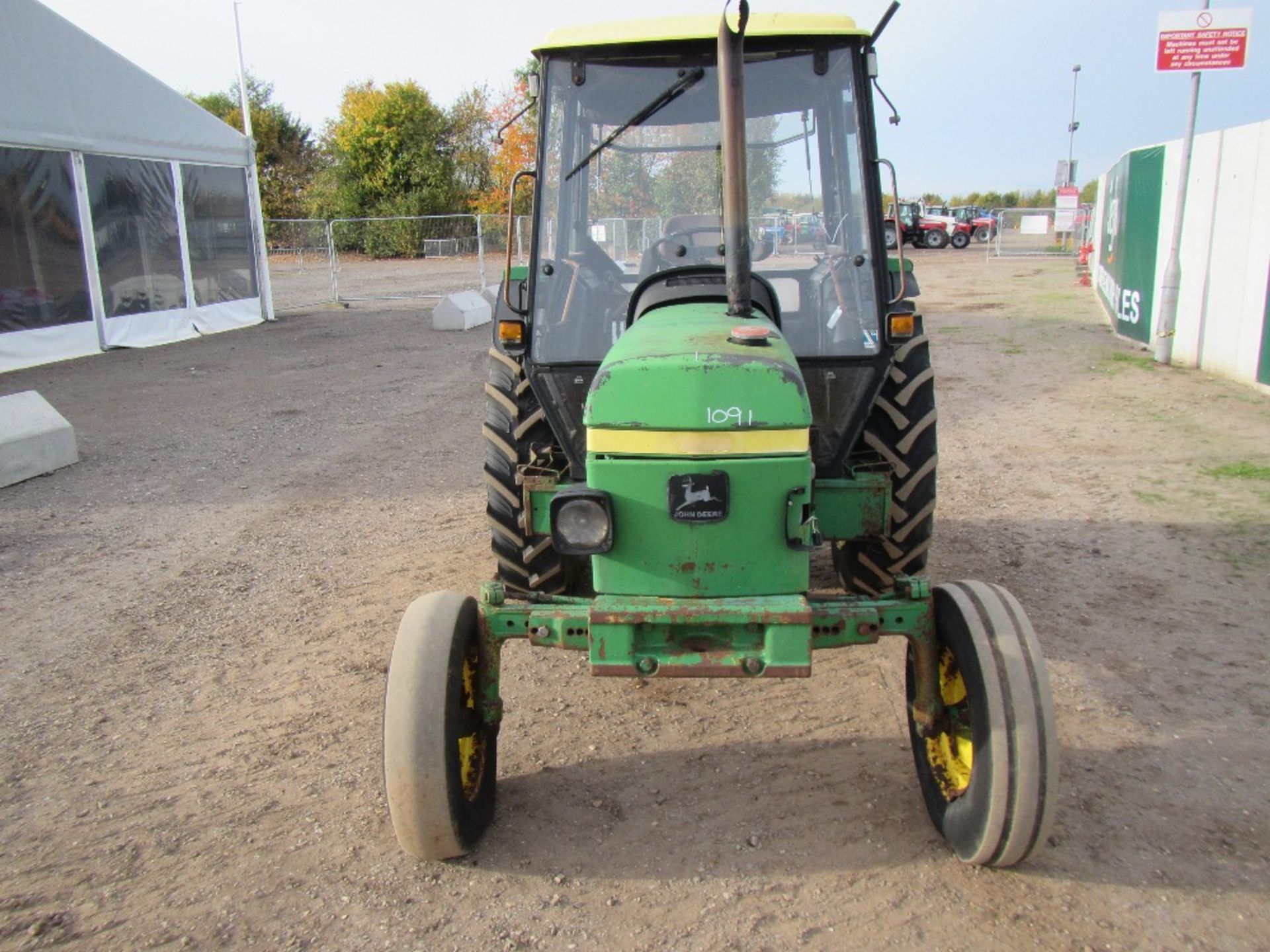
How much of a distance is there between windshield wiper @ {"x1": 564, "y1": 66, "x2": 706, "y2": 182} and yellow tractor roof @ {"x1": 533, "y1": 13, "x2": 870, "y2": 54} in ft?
0.47

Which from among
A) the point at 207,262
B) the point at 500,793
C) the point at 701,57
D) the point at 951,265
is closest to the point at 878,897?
the point at 500,793

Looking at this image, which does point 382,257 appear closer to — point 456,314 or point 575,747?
point 456,314

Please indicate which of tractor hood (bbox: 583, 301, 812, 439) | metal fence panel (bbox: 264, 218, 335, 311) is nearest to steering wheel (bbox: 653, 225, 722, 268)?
tractor hood (bbox: 583, 301, 812, 439)

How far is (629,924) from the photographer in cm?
277

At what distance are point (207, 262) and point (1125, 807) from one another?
16.6 metres

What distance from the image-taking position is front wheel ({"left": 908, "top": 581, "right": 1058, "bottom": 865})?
9.02 ft

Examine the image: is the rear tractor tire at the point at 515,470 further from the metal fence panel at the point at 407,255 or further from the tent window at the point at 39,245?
the metal fence panel at the point at 407,255

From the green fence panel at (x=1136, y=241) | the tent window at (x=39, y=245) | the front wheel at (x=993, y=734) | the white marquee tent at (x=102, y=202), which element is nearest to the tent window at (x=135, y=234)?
the white marquee tent at (x=102, y=202)

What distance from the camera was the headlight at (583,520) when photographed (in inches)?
118

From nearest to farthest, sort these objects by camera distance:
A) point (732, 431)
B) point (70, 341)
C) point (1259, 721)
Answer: point (732, 431), point (1259, 721), point (70, 341)

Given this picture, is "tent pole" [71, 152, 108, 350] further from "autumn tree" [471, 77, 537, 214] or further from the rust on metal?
"autumn tree" [471, 77, 537, 214]

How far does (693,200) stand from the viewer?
14.0 ft

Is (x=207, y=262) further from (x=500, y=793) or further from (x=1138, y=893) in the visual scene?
(x=1138, y=893)

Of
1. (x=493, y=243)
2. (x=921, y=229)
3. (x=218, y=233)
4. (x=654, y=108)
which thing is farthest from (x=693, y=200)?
(x=921, y=229)
